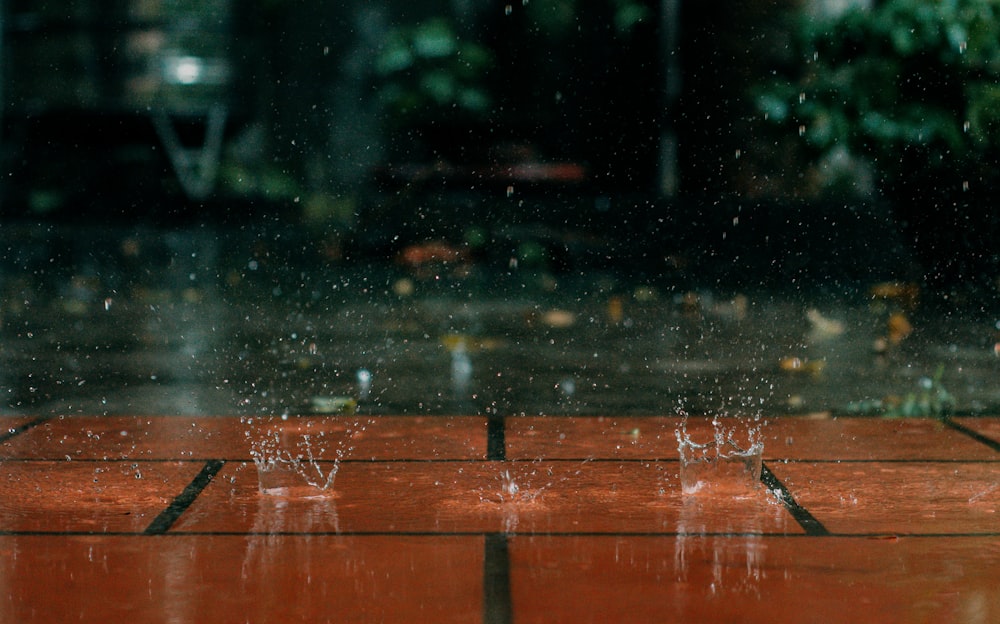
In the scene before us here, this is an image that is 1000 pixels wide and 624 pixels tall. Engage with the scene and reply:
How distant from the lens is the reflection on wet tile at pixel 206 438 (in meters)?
3.06

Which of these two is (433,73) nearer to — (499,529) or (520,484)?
(520,484)

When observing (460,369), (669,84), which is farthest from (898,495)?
(669,84)

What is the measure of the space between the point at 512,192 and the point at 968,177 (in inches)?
109

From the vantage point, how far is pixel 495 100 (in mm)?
8922

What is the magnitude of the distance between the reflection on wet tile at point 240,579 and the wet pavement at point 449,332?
55.6 inches

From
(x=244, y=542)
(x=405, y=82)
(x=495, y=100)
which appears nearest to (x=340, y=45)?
(x=405, y=82)

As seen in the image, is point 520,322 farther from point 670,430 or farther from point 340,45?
point 340,45

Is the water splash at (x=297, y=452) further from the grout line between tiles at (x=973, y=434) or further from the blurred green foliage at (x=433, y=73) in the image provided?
the blurred green foliage at (x=433, y=73)

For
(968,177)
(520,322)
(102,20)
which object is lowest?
(520,322)

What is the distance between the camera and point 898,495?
2.67 metres

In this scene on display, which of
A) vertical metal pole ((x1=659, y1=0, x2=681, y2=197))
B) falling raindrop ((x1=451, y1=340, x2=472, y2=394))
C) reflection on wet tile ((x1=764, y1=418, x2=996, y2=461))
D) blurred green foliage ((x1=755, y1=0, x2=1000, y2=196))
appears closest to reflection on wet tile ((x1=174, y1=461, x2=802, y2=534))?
reflection on wet tile ((x1=764, y1=418, x2=996, y2=461))

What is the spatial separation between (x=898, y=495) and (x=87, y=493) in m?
1.53

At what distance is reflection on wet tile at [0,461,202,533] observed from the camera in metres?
2.44

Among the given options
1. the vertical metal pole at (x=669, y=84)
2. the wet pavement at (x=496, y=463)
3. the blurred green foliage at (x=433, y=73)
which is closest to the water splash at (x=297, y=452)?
the wet pavement at (x=496, y=463)
